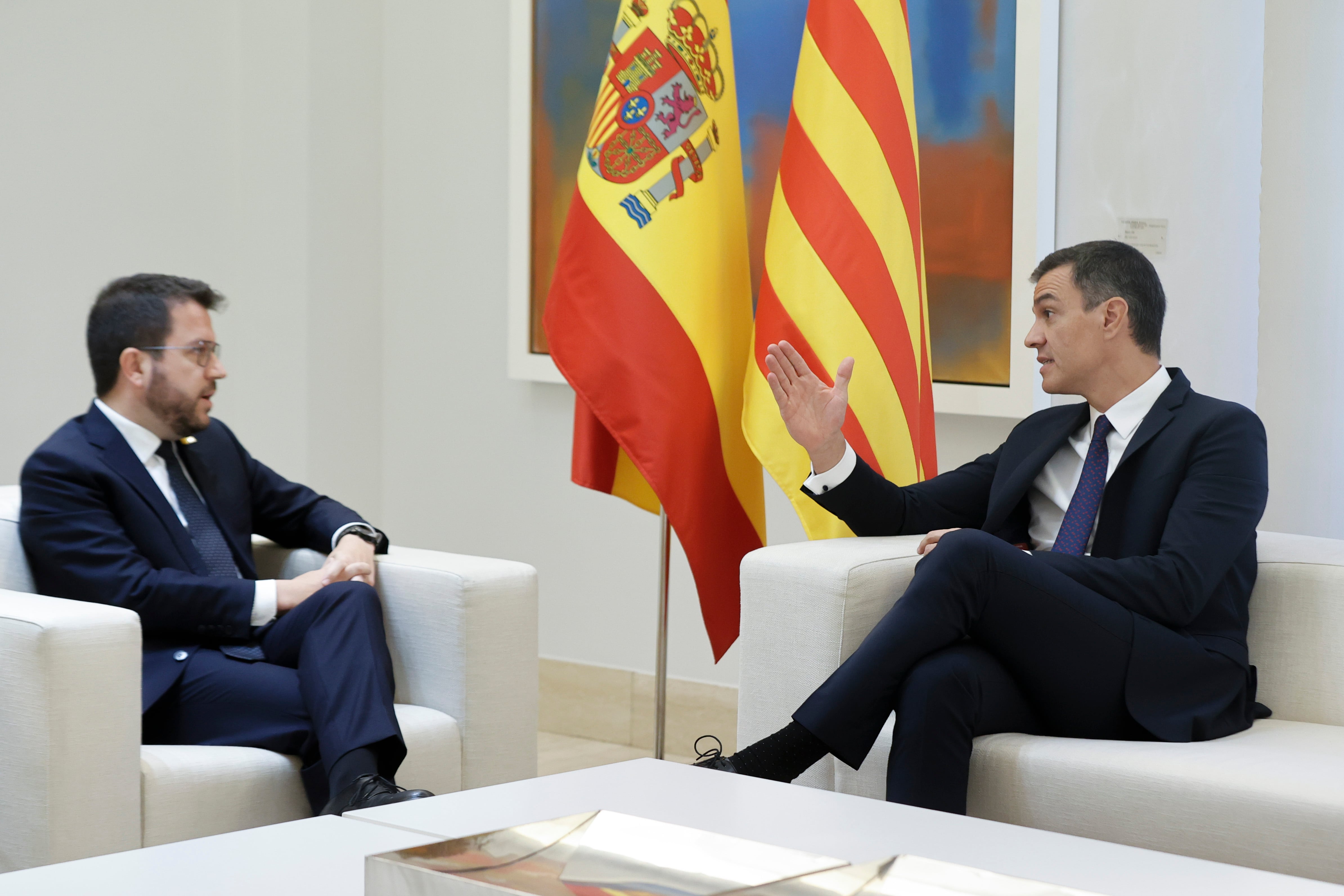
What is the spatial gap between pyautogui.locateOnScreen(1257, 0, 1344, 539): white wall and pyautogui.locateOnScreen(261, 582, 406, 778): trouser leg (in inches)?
81.3

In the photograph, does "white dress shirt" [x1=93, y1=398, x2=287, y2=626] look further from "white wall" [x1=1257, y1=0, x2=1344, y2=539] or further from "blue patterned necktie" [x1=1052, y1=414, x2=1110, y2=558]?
"white wall" [x1=1257, y1=0, x2=1344, y2=539]

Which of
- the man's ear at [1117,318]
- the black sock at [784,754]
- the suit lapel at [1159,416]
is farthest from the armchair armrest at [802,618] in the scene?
the man's ear at [1117,318]

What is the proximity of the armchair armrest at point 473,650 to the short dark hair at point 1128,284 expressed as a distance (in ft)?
4.12

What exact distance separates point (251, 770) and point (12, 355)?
2028 mm

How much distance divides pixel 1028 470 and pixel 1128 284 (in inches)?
16.3

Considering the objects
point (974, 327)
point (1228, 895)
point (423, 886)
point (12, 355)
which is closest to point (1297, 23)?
point (974, 327)

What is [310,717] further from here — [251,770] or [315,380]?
[315,380]

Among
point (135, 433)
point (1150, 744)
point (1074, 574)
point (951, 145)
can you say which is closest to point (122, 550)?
point (135, 433)

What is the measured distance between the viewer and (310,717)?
8.59ft

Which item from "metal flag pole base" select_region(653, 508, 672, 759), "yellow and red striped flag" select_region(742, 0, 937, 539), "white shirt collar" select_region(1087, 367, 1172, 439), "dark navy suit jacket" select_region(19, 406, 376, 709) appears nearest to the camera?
"dark navy suit jacket" select_region(19, 406, 376, 709)

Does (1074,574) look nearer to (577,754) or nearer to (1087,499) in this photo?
(1087,499)

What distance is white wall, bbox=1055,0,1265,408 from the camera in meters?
3.30

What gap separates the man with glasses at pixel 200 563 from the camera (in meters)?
2.58

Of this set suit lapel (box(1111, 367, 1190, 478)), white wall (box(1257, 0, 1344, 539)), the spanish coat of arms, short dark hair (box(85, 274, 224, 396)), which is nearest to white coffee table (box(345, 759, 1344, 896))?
suit lapel (box(1111, 367, 1190, 478))
